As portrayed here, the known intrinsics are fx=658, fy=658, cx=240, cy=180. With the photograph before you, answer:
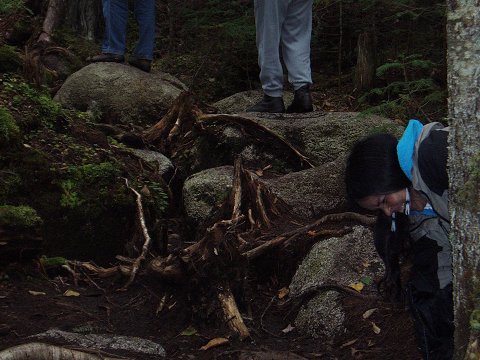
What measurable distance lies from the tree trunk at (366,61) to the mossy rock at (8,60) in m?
4.31

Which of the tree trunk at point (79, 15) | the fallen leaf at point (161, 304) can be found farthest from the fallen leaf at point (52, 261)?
the tree trunk at point (79, 15)

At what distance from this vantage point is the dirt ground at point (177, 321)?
12.6ft

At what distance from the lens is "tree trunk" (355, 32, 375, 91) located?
28.5 feet

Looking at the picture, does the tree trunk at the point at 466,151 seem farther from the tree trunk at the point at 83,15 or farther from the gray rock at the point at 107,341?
the tree trunk at the point at 83,15

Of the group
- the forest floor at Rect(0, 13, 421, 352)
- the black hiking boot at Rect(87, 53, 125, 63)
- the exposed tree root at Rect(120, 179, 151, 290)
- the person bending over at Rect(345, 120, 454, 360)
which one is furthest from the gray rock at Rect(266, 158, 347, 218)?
the black hiking boot at Rect(87, 53, 125, 63)

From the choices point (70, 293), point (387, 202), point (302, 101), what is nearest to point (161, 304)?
point (70, 293)

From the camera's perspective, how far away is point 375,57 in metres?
8.85

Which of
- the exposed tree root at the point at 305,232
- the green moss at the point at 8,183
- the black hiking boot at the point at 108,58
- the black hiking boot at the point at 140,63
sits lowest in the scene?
the exposed tree root at the point at 305,232

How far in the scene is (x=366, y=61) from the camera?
28.6ft

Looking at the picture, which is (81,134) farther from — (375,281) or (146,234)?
→ (375,281)

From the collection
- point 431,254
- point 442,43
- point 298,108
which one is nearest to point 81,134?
point 298,108

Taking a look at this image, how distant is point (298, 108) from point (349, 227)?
273 cm

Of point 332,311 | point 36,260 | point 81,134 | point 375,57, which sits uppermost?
point 375,57

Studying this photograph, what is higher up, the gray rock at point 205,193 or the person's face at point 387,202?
the person's face at point 387,202
